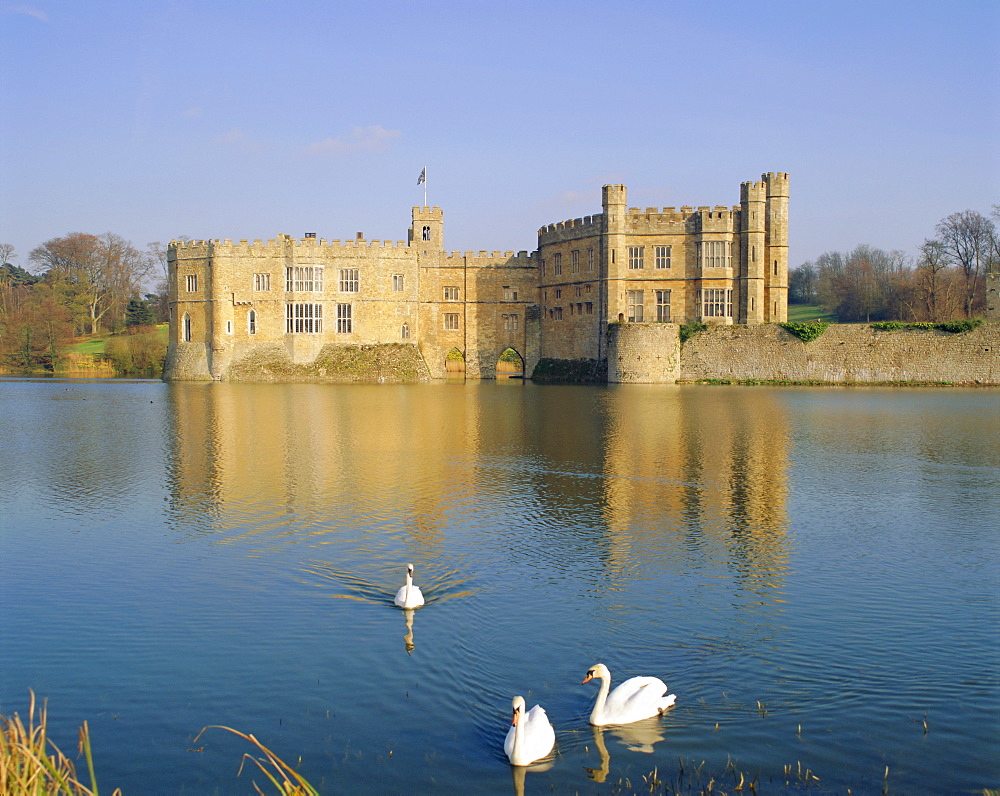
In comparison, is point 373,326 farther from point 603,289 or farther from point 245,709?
point 245,709

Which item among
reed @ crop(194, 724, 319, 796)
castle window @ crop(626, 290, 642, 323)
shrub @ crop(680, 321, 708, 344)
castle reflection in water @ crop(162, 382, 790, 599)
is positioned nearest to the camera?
reed @ crop(194, 724, 319, 796)

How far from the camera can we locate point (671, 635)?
7.73 m

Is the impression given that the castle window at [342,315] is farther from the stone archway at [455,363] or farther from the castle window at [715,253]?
the castle window at [715,253]

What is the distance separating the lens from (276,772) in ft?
18.1

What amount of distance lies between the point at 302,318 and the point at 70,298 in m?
35.3

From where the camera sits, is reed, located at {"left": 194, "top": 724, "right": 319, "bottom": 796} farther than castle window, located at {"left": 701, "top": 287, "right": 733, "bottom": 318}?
No

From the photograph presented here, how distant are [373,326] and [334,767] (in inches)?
1777

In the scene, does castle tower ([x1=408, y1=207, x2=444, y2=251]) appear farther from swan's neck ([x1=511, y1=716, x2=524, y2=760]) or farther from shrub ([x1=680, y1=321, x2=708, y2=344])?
swan's neck ([x1=511, y1=716, x2=524, y2=760])

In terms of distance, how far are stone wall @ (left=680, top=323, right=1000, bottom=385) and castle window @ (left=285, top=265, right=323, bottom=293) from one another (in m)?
20.6

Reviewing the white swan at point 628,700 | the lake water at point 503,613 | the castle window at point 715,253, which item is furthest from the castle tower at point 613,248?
the white swan at point 628,700

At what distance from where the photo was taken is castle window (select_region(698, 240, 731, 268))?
1736 inches

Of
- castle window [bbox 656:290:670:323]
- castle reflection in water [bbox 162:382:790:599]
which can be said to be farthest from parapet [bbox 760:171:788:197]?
castle reflection in water [bbox 162:382:790:599]

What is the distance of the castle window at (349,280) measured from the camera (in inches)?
1928

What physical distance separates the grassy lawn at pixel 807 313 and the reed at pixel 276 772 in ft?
263
